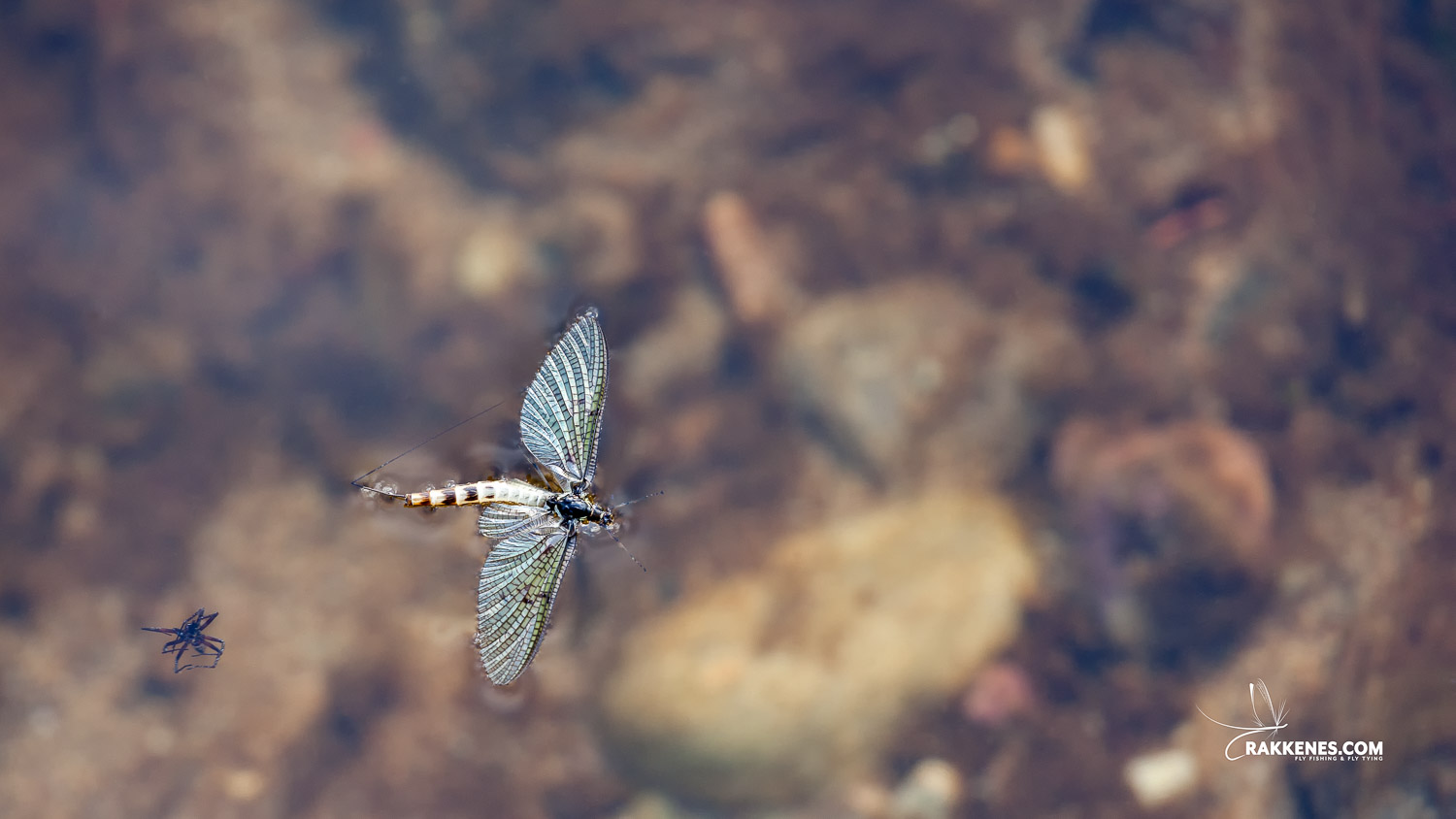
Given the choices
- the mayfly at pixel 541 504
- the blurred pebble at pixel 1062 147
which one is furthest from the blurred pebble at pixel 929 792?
the blurred pebble at pixel 1062 147

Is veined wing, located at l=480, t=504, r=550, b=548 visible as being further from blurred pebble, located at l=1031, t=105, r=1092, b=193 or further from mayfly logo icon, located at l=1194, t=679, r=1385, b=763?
mayfly logo icon, located at l=1194, t=679, r=1385, b=763

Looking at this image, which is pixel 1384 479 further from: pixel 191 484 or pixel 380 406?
pixel 191 484

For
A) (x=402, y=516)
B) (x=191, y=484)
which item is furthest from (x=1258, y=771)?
(x=191, y=484)

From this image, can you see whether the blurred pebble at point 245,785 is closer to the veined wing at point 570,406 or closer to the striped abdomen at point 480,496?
the striped abdomen at point 480,496

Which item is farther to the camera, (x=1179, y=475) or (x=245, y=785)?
(x=1179, y=475)

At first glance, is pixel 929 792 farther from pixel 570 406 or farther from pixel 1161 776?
pixel 570 406

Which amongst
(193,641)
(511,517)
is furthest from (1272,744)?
(193,641)
